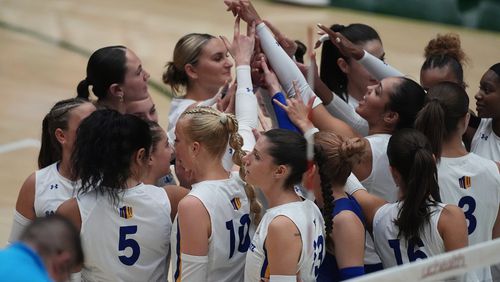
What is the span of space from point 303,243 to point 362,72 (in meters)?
2.37

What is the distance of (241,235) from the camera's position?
16.0 ft

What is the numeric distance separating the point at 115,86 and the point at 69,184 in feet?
3.57

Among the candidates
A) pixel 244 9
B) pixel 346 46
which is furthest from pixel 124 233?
pixel 346 46

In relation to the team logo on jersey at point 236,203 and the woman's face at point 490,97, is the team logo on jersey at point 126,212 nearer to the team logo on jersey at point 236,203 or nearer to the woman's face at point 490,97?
the team logo on jersey at point 236,203

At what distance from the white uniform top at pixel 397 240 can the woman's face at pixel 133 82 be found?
200 centimetres

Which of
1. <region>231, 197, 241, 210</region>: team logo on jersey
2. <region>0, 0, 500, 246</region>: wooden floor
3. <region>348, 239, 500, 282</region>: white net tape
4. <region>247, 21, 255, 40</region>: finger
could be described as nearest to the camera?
<region>348, 239, 500, 282</region>: white net tape

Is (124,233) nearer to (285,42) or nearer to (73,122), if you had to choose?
(73,122)

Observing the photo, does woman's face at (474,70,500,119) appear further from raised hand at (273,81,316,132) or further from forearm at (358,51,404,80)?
raised hand at (273,81,316,132)

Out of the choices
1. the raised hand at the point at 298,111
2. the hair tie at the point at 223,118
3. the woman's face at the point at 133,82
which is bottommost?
the woman's face at the point at 133,82

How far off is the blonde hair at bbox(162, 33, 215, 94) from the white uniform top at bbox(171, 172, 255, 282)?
1.97 m

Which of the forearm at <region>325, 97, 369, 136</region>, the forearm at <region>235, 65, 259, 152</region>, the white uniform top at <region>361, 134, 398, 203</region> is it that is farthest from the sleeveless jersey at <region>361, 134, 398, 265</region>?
the forearm at <region>235, 65, 259, 152</region>

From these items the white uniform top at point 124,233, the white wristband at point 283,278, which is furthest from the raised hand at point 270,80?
the white wristband at point 283,278

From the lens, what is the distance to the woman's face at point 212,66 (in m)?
6.76

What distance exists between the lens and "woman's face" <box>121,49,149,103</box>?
616cm
